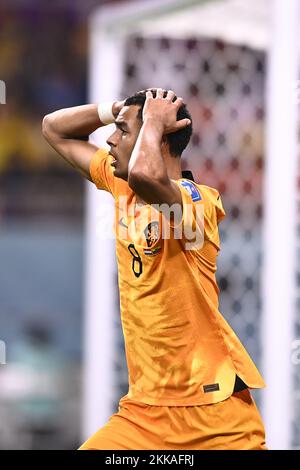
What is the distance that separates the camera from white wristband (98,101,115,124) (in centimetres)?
305

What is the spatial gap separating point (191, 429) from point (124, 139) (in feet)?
2.65

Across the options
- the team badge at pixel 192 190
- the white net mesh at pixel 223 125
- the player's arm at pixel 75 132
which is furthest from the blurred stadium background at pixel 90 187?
the team badge at pixel 192 190

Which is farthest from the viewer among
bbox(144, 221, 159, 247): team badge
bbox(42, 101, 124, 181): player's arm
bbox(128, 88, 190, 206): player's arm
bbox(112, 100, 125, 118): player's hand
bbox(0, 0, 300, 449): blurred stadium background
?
bbox(0, 0, 300, 449): blurred stadium background

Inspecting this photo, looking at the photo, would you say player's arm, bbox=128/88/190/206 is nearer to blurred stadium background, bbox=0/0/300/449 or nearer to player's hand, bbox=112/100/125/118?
player's hand, bbox=112/100/125/118

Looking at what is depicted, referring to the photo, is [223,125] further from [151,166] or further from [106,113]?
Result: [151,166]

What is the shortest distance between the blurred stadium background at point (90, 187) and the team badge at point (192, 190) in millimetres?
1546

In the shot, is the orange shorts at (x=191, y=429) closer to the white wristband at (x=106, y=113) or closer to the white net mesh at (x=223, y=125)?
the white wristband at (x=106, y=113)

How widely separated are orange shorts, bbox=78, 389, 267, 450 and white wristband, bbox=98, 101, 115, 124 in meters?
0.90

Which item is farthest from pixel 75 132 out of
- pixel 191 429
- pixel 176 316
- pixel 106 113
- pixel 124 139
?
pixel 191 429

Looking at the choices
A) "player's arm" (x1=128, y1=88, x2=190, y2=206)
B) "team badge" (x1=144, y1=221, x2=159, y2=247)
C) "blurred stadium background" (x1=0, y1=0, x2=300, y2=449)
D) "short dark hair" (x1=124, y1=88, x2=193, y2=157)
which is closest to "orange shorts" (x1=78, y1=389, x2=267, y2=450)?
"team badge" (x1=144, y1=221, x2=159, y2=247)

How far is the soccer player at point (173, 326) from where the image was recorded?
2623 millimetres

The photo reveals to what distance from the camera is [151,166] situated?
246 centimetres
